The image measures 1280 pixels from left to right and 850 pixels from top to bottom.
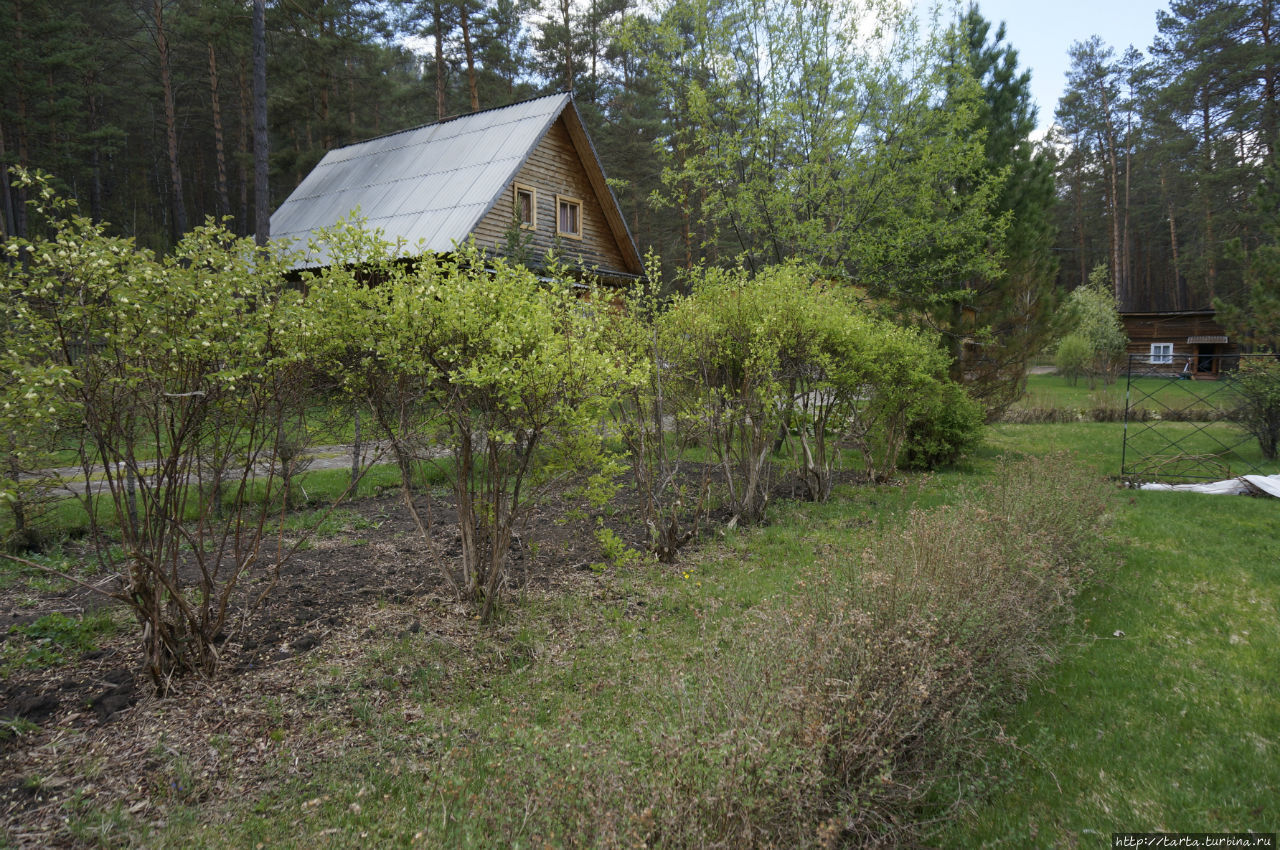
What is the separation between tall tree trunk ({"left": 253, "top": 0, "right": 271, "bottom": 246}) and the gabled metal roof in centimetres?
264

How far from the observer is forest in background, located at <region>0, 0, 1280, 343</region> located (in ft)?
42.9

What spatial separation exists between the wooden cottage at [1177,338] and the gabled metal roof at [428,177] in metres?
32.9

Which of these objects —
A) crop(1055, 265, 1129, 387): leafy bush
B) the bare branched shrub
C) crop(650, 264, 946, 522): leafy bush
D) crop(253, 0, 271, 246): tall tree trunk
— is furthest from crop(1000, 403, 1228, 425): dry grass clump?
the bare branched shrub

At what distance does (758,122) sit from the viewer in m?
13.2

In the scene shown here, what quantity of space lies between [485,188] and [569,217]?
3.33m

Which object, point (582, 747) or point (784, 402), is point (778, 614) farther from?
point (784, 402)

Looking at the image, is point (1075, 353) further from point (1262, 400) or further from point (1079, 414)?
point (1262, 400)

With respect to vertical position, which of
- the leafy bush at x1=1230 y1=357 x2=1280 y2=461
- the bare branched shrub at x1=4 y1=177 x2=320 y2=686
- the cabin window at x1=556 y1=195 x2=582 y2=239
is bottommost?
the leafy bush at x1=1230 y1=357 x2=1280 y2=461

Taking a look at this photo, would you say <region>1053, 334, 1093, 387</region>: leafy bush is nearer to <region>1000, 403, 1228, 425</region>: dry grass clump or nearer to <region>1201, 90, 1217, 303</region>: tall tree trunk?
<region>1201, 90, 1217, 303</region>: tall tree trunk

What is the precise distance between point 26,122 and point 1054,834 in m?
29.9

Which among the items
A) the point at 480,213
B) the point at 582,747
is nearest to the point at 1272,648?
the point at 582,747

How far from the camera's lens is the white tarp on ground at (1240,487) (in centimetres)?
976

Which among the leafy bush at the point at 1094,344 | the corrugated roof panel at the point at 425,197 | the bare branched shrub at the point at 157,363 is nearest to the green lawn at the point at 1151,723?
the bare branched shrub at the point at 157,363

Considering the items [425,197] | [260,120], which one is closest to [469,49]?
[425,197]
